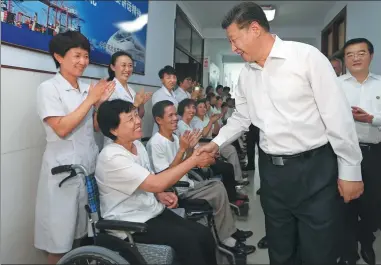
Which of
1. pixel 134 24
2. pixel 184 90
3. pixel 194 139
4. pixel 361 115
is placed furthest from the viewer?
pixel 134 24

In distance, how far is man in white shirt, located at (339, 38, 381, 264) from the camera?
1129 mm

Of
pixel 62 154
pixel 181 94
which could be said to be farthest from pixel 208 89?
pixel 62 154

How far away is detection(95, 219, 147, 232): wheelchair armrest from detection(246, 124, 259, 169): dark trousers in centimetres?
53

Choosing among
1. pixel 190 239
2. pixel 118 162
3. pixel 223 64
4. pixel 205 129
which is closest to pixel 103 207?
pixel 118 162

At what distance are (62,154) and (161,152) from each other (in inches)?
21.0

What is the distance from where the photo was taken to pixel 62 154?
118cm

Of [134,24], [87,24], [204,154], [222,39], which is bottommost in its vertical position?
[204,154]

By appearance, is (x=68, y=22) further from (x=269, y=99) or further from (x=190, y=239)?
(x=190, y=239)

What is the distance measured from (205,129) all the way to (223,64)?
13.7 inches

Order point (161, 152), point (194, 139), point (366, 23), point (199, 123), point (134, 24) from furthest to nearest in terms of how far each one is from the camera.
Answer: point (134, 24), point (199, 123), point (161, 152), point (194, 139), point (366, 23)

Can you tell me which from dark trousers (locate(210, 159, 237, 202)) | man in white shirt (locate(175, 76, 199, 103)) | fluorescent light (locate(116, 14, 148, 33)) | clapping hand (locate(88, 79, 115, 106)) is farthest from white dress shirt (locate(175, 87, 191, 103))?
clapping hand (locate(88, 79, 115, 106))

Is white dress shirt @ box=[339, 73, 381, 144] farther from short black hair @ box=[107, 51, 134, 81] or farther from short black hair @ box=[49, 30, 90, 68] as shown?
short black hair @ box=[107, 51, 134, 81]

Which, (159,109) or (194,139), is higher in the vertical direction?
(159,109)

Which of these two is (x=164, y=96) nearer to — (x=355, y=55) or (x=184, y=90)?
(x=184, y=90)
